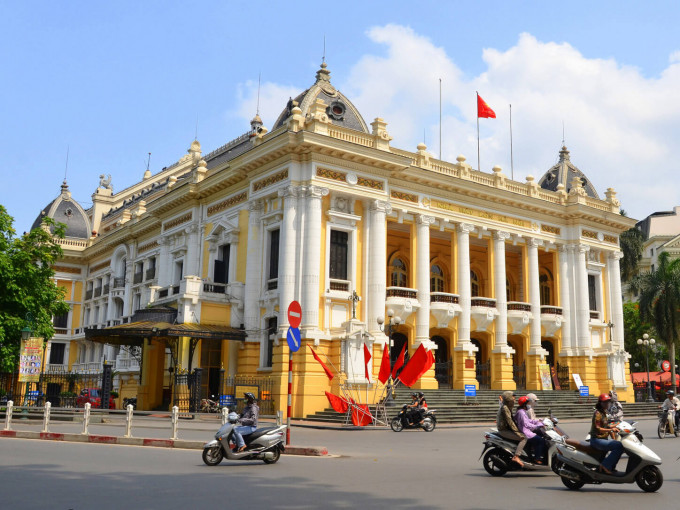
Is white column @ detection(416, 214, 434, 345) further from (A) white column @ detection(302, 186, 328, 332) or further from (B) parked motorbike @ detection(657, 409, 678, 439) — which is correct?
Result: (B) parked motorbike @ detection(657, 409, 678, 439)

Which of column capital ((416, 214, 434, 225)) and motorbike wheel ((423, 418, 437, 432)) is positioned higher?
column capital ((416, 214, 434, 225))

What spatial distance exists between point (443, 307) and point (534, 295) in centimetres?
671

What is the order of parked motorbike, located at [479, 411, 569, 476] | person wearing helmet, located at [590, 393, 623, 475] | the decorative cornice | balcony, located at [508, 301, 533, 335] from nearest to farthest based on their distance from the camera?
person wearing helmet, located at [590, 393, 623, 475]
parked motorbike, located at [479, 411, 569, 476]
the decorative cornice
balcony, located at [508, 301, 533, 335]

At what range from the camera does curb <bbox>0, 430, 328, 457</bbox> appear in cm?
1423

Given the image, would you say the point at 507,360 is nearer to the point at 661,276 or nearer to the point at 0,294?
the point at 661,276

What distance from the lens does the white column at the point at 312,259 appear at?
2820 cm

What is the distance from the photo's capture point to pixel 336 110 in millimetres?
33938

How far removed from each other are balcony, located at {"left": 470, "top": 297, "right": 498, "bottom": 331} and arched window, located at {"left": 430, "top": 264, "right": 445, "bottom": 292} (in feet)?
13.3

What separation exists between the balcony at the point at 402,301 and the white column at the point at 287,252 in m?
5.19

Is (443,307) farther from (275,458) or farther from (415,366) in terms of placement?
(275,458)

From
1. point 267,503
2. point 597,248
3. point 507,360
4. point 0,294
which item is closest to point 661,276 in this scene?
point 597,248

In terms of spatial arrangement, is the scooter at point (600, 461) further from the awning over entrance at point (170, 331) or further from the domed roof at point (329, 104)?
the domed roof at point (329, 104)

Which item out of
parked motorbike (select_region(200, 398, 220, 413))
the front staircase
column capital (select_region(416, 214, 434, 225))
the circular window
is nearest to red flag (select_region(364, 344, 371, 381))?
the front staircase

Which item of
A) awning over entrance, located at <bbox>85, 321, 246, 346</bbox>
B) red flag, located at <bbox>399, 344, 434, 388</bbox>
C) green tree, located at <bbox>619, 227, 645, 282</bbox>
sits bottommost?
red flag, located at <bbox>399, 344, 434, 388</bbox>
